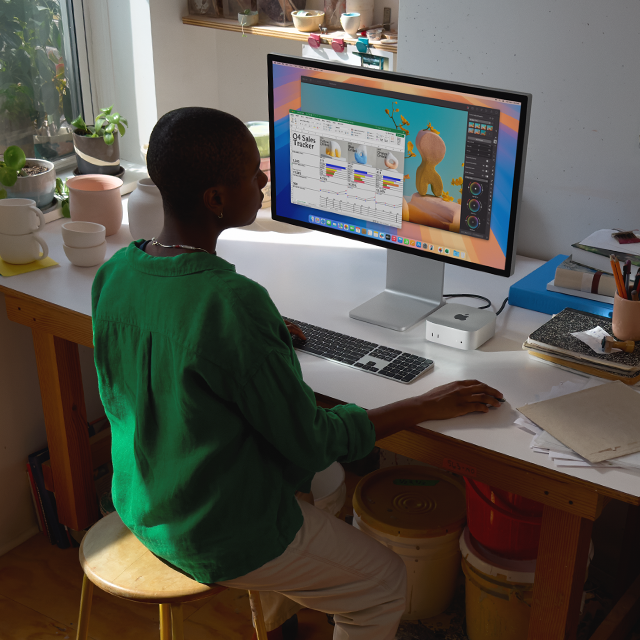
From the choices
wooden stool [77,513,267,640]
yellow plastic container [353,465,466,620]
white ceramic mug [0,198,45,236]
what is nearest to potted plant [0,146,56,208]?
white ceramic mug [0,198,45,236]

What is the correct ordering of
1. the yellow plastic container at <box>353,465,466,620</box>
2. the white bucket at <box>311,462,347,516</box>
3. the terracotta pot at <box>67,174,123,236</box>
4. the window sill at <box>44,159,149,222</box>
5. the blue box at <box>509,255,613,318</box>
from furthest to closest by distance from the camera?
the window sill at <box>44,159,149,222</box> < the terracotta pot at <box>67,174,123,236</box> < the white bucket at <box>311,462,347,516</box> < the yellow plastic container at <box>353,465,466,620</box> < the blue box at <box>509,255,613,318</box>

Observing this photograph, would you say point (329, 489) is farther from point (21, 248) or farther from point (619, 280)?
point (21, 248)

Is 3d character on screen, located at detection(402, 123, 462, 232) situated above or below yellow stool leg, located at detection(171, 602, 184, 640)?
above

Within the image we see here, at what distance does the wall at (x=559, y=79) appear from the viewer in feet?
5.93

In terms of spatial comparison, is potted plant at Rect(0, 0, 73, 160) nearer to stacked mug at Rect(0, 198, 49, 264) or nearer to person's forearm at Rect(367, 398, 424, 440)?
stacked mug at Rect(0, 198, 49, 264)

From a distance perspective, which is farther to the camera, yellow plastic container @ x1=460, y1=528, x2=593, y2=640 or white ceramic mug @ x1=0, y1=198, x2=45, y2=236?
white ceramic mug @ x1=0, y1=198, x2=45, y2=236

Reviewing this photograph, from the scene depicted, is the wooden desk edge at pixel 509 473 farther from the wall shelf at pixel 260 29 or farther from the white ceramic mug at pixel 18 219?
the wall shelf at pixel 260 29

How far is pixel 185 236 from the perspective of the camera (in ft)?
3.92

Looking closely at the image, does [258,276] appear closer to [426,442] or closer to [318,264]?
[318,264]

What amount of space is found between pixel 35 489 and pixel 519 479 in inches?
57.1

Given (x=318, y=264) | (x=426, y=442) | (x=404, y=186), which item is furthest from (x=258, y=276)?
(x=426, y=442)

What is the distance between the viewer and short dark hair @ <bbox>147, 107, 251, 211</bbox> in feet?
3.68

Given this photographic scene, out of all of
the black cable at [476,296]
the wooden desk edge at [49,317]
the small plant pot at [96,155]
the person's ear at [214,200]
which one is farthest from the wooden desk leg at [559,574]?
the small plant pot at [96,155]

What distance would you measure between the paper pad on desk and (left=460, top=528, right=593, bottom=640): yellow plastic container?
44 centimetres
